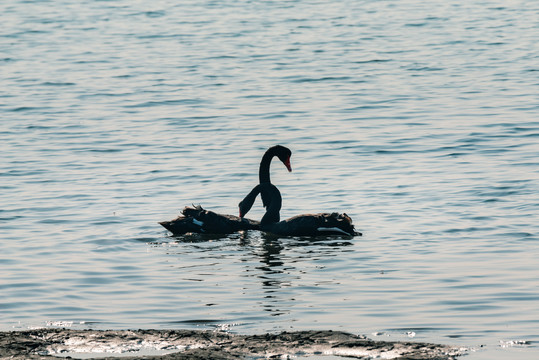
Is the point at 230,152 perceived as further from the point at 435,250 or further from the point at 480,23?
the point at 480,23

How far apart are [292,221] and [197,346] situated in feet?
18.3

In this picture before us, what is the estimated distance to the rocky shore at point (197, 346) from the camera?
8984 millimetres

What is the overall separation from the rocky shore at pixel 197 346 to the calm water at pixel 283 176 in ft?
1.71

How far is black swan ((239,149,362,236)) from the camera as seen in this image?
14281 millimetres

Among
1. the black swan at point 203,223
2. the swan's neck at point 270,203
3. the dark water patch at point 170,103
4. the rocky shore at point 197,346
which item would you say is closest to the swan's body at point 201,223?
the black swan at point 203,223

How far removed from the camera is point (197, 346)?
936 centimetres

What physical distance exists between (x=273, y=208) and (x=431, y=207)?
219cm

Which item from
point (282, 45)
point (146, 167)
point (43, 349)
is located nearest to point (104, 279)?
point (43, 349)

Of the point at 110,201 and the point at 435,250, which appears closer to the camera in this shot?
the point at 435,250

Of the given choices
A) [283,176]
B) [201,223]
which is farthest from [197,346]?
[283,176]

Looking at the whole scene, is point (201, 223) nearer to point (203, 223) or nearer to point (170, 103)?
point (203, 223)

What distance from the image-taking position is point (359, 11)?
42.4m

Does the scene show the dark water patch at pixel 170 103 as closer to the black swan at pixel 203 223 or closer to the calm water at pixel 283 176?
the calm water at pixel 283 176

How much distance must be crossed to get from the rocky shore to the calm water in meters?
0.52
